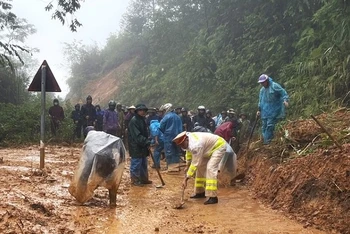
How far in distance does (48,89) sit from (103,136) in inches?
118

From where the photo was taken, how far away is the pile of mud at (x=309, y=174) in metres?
5.19

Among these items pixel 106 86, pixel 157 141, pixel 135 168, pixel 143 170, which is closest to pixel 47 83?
pixel 135 168

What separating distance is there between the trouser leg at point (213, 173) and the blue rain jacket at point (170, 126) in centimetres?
330

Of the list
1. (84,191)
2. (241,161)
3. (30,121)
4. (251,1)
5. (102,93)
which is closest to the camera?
(84,191)

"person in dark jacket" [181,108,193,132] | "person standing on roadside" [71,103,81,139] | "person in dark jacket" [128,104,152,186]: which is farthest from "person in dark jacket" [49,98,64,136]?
"person in dark jacket" [128,104,152,186]

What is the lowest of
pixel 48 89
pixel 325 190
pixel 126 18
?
pixel 325 190

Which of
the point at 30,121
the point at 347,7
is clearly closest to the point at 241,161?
the point at 347,7

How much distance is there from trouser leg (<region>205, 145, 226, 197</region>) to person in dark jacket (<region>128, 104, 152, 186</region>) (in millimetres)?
1788

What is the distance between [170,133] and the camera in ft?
34.0

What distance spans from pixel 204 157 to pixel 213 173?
0.46m

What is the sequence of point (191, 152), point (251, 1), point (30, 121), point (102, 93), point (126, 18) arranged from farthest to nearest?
1. point (126, 18)
2. point (102, 93)
3. point (251, 1)
4. point (30, 121)
5. point (191, 152)

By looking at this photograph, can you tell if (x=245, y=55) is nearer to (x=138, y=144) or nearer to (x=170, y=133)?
(x=170, y=133)

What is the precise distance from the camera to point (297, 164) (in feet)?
21.4

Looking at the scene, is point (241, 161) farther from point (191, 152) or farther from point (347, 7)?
point (347, 7)
